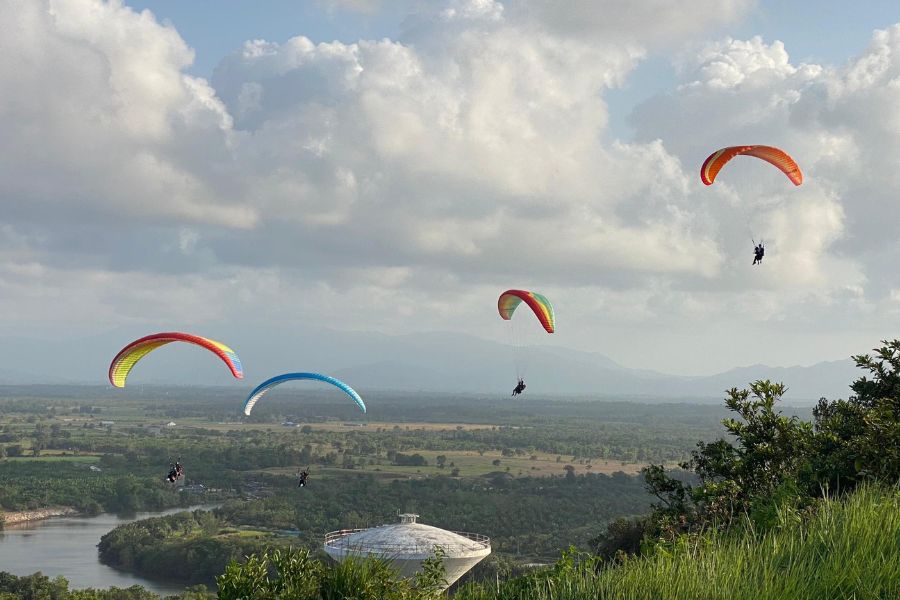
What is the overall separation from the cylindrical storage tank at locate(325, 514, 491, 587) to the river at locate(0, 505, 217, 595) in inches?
1938

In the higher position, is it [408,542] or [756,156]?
[756,156]

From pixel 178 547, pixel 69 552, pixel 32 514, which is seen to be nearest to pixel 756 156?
pixel 178 547

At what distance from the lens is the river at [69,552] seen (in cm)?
8700

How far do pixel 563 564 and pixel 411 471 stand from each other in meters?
159

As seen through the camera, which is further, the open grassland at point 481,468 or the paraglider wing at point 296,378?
the open grassland at point 481,468

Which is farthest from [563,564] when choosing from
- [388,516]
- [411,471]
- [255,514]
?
[411,471]

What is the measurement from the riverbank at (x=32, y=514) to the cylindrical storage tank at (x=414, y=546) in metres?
100

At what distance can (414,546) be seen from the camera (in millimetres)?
38188

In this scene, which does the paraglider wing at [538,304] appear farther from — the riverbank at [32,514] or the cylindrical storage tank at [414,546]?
the riverbank at [32,514]

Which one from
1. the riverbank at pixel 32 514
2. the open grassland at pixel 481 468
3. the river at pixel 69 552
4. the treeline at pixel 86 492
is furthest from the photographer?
the open grassland at pixel 481 468

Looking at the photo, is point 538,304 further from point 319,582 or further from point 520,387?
point 319,582

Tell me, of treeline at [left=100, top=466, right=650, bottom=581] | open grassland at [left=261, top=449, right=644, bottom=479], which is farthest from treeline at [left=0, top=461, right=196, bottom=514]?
open grassland at [left=261, top=449, right=644, bottom=479]

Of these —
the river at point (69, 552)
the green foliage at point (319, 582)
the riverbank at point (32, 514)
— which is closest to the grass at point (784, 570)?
the green foliage at point (319, 582)

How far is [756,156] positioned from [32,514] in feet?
415
